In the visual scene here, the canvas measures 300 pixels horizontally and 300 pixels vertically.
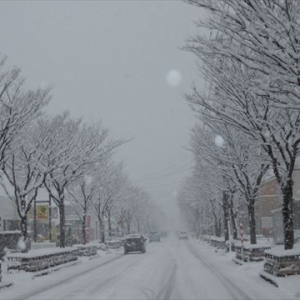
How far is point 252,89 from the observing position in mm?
12891

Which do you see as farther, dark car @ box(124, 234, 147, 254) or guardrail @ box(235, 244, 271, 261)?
dark car @ box(124, 234, 147, 254)

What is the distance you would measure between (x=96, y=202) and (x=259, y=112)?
39.8 meters

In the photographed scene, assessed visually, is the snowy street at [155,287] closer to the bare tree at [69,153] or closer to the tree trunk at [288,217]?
the tree trunk at [288,217]

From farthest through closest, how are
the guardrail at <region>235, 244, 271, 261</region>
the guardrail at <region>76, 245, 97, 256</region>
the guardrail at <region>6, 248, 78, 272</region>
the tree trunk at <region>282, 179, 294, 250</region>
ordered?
the guardrail at <region>76, 245, 97, 256</region> < the guardrail at <region>235, 244, 271, 261</region> < the guardrail at <region>6, 248, 78, 272</region> < the tree trunk at <region>282, 179, 294, 250</region>

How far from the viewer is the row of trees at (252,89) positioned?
11.6 meters

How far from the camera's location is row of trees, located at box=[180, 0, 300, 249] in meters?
11.6

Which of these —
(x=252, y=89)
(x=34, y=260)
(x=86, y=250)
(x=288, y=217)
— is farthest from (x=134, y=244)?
(x=252, y=89)

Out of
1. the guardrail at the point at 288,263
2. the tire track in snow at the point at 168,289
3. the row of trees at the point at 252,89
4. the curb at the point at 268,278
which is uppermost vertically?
the row of trees at the point at 252,89

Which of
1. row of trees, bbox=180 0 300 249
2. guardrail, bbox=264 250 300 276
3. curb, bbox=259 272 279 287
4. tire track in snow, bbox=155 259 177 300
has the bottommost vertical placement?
tire track in snow, bbox=155 259 177 300

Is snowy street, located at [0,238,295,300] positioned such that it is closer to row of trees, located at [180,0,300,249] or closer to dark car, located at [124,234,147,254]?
row of trees, located at [180,0,300,249]

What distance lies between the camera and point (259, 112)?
19.0 metres

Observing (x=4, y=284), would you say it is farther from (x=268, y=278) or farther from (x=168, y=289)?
(x=268, y=278)

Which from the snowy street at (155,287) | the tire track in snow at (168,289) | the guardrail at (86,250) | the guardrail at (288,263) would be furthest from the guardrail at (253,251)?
the guardrail at (86,250)

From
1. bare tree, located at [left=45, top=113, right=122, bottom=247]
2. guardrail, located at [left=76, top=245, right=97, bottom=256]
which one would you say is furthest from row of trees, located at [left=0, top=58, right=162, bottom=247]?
guardrail, located at [left=76, top=245, right=97, bottom=256]
